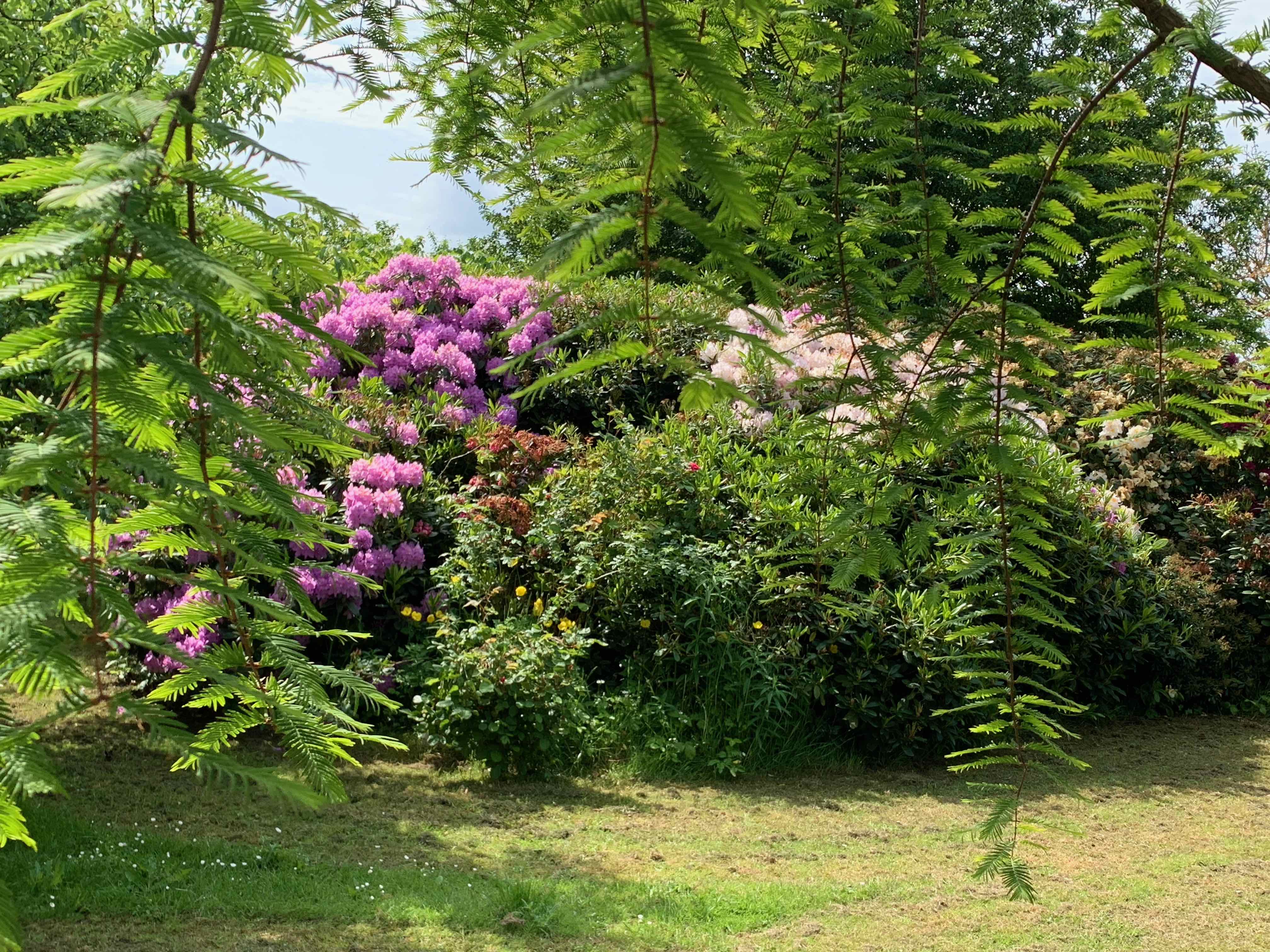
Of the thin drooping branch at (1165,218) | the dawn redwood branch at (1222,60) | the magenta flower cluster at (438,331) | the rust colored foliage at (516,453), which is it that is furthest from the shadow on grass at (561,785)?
the dawn redwood branch at (1222,60)

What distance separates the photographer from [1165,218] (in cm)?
255

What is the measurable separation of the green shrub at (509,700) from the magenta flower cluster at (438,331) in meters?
2.02

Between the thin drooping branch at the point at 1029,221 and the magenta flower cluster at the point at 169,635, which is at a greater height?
the thin drooping branch at the point at 1029,221

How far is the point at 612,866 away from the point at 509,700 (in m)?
1.24

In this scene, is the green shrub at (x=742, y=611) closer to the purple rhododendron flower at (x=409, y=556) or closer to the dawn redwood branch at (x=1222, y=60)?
the purple rhododendron flower at (x=409, y=556)

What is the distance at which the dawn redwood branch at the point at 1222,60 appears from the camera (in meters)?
2.45

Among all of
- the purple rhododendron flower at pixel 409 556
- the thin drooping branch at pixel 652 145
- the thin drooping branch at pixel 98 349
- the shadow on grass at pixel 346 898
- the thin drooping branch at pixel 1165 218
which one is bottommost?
the shadow on grass at pixel 346 898

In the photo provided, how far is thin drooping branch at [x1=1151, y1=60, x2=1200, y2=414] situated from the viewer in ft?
8.36

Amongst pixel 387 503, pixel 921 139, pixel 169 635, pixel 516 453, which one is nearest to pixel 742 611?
pixel 516 453

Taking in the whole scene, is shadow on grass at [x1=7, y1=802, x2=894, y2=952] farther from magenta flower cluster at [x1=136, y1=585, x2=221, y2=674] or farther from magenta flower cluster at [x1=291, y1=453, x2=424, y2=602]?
magenta flower cluster at [x1=291, y1=453, x2=424, y2=602]

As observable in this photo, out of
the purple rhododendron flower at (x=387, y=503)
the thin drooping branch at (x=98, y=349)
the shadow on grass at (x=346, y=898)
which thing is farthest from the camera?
the purple rhododendron flower at (x=387, y=503)

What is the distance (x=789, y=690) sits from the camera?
6.02 m

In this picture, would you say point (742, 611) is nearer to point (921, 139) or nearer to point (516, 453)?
point (516, 453)

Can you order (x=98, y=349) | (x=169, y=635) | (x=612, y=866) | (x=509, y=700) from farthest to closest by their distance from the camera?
(x=509, y=700) → (x=169, y=635) → (x=612, y=866) → (x=98, y=349)
